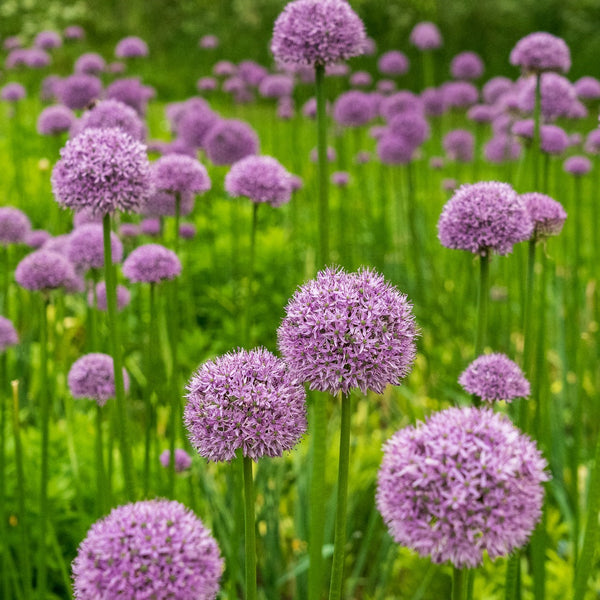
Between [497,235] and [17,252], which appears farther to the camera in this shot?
[17,252]

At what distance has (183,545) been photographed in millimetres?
958

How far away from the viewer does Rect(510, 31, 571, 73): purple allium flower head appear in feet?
8.75

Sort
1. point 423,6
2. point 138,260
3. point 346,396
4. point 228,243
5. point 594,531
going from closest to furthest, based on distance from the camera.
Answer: point 346,396 < point 594,531 < point 138,260 < point 228,243 < point 423,6

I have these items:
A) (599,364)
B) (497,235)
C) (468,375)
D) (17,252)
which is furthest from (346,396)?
(17,252)

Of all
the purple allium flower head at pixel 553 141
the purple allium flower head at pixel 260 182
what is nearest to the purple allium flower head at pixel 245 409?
the purple allium flower head at pixel 260 182

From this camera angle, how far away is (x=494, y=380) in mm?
1615

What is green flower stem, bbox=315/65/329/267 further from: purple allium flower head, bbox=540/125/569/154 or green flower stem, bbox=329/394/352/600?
purple allium flower head, bbox=540/125/569/154

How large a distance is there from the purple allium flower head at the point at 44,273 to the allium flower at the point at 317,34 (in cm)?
91

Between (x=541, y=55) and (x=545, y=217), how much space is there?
3.52 ft

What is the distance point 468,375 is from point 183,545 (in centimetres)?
87

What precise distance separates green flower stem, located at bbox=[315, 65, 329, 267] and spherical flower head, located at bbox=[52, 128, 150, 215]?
51 centimetres

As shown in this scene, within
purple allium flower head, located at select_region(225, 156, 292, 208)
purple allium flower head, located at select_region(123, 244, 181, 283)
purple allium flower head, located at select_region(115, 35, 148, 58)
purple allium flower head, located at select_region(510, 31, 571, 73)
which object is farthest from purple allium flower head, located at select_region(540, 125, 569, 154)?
purple allium flower head, located at select_region(115, 35, 148, 58)

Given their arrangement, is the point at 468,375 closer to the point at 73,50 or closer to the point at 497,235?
the point at 497,235

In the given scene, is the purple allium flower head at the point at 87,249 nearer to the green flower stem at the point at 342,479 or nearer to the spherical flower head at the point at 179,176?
the spherical flower head at the point at 179,176
